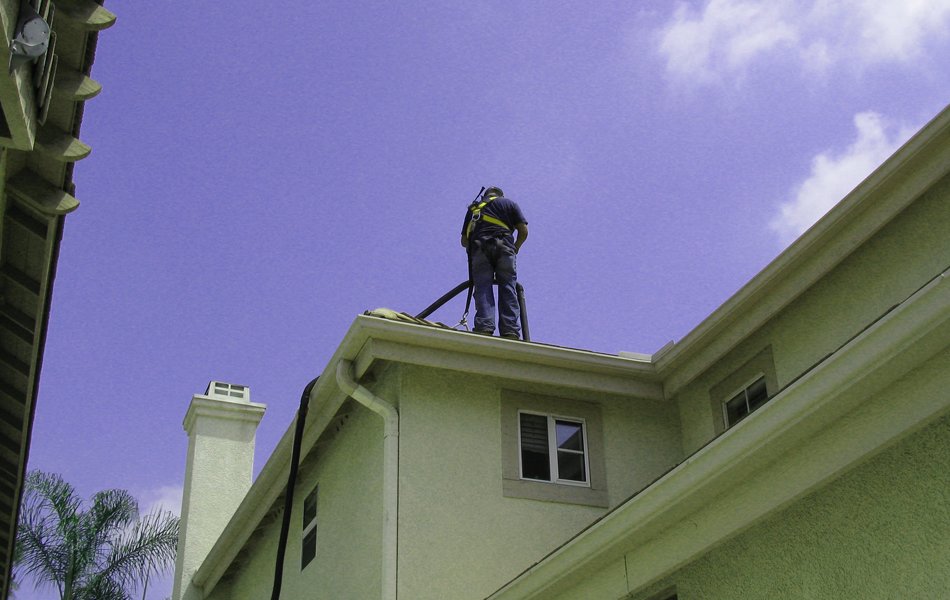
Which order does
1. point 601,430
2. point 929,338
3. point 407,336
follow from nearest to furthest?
point 929,338 < point 407,336 < point 601,430

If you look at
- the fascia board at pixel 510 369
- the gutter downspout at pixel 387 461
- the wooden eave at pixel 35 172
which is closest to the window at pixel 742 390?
the fascia board at pixel 510 369

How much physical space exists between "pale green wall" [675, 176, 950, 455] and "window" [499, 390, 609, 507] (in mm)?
1040

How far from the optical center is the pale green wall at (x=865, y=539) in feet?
18.7

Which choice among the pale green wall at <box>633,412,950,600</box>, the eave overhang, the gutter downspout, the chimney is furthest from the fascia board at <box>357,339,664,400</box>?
the chimney

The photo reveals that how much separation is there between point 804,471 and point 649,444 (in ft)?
17.3

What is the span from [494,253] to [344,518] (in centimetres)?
329

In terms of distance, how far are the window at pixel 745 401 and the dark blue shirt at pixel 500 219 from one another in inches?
129

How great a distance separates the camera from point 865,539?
20.0 feet

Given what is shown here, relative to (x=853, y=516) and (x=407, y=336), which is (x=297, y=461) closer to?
(x=407, y=336)

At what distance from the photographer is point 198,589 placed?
16641mm

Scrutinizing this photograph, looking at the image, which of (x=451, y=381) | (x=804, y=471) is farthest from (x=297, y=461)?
(x=804, y=471)

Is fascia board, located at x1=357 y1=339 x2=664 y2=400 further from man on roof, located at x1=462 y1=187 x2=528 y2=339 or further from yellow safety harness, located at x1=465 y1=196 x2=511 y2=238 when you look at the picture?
yellow safety harness, located at x1=465 y1=196 x2=511 y2=238

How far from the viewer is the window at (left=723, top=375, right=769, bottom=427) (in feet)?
35.3

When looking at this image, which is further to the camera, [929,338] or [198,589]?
[198,589]
